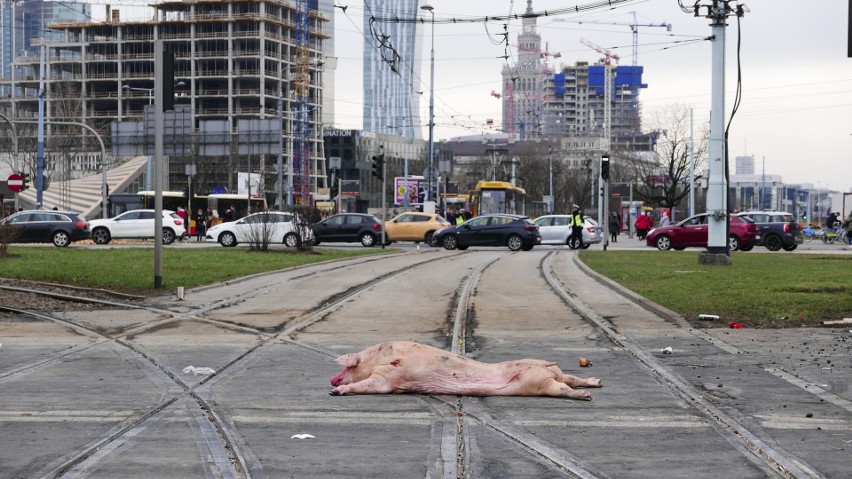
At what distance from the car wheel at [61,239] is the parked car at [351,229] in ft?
31.9

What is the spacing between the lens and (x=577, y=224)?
4366 centimetres

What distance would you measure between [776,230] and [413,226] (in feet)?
50.1

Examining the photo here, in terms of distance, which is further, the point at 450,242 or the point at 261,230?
the point at 450,242

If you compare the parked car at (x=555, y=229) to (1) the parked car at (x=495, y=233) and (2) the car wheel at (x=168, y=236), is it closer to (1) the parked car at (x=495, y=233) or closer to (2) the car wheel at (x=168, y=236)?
(1) the parked car at (x=495, y=233)

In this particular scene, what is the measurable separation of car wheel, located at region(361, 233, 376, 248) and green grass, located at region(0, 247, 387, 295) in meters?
10.0

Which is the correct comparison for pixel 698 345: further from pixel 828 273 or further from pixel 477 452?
pixel 828 273

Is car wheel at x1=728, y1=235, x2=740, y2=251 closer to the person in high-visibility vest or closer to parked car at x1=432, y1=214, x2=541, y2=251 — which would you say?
the person in high-visibility vest

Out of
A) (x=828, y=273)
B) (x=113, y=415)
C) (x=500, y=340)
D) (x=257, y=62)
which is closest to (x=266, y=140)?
(x=828, y=273)

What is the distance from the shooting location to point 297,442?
22.9 ft

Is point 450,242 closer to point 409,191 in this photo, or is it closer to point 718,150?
point 718,150

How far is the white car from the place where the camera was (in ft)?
123

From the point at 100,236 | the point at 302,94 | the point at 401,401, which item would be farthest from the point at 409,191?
the point at 401,401

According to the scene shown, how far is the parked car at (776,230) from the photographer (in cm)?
4428

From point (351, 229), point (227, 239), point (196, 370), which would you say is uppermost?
point (351, 229)
